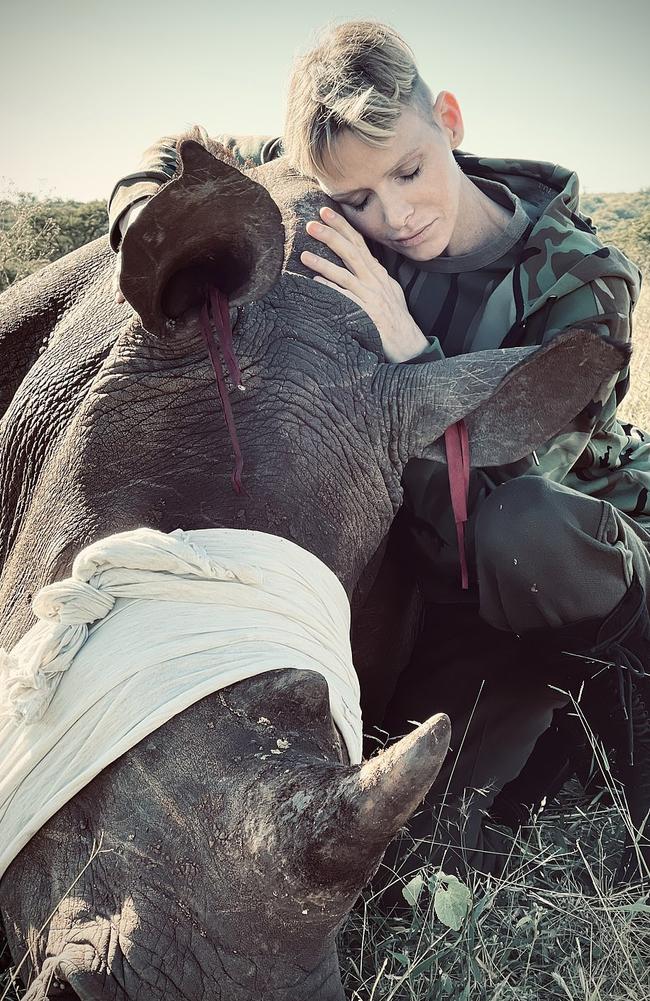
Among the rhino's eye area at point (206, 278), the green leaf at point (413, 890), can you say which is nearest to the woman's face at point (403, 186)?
the rhino's eye area at point (206, 278)

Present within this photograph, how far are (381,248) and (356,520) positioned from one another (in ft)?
4.15

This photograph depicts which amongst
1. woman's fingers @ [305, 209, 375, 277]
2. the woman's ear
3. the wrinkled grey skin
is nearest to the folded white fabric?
the wrinkled grey skin

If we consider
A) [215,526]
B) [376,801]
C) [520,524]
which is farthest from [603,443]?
[376,801]

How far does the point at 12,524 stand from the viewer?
296 centimetres

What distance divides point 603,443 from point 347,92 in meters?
1.64

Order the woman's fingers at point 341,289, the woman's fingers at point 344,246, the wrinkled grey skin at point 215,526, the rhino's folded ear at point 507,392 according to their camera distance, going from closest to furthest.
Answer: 1. the wrinkled grey skin at point 215,526
2. the rhino's folded ear at point 507,392
3. the woman's fingers at point 341,289
4. the woman's fingers at point 344,246

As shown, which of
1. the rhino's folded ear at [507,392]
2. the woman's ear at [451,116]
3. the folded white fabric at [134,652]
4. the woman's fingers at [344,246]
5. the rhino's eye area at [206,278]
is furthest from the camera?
the woman's ear at [451,116]

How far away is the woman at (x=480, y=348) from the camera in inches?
134

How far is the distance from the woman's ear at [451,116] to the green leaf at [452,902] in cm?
247

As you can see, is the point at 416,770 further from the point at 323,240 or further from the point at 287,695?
the point at 323,240

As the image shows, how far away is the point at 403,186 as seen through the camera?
3.58 metres

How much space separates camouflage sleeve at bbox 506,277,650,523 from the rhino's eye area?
1.15 metres

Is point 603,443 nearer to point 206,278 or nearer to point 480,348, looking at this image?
point 480,348

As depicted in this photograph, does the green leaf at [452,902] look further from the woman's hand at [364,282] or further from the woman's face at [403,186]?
the woman's face at [403,186]
